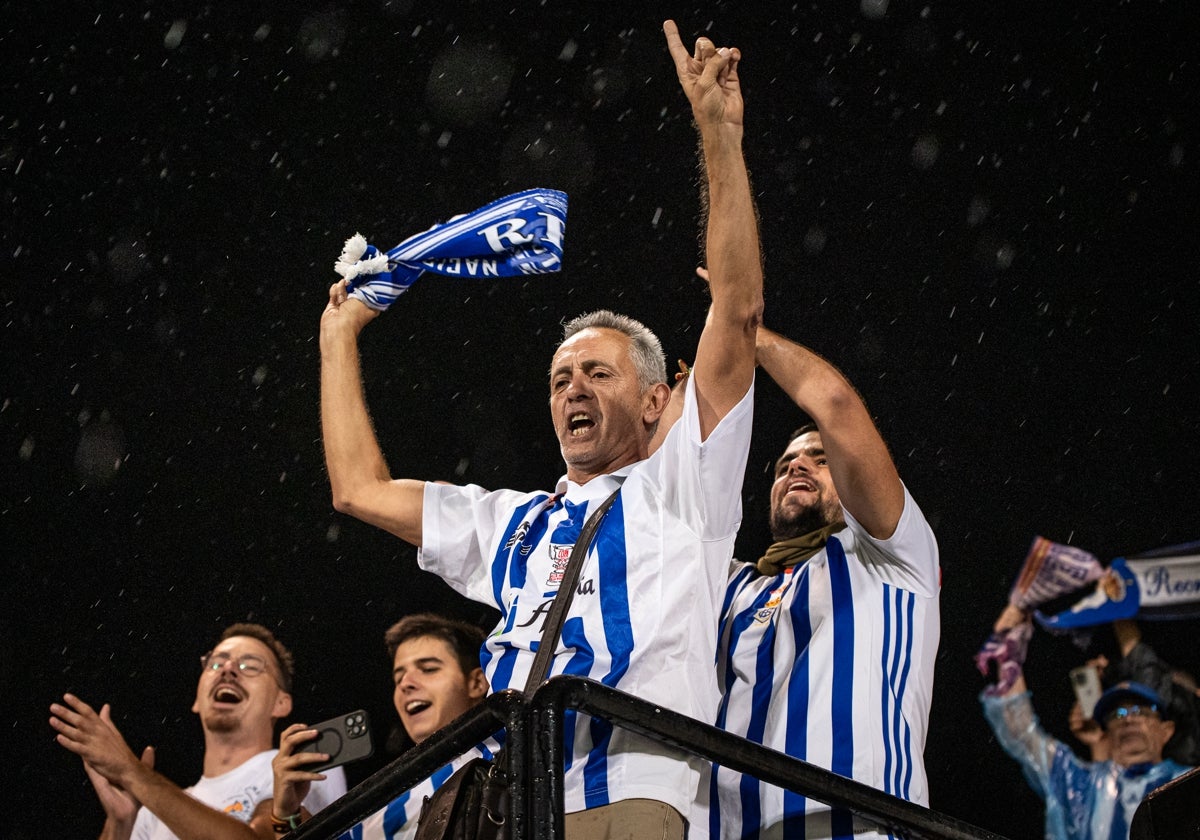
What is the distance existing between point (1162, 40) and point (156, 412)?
378cm

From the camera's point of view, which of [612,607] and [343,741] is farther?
[343,741]

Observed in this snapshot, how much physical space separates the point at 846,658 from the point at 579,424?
0.62m

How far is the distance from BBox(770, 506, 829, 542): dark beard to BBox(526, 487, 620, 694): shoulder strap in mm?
566

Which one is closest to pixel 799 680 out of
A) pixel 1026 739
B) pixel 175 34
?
pixel 1026 739

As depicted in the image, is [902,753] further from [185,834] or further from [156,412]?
[156,412]

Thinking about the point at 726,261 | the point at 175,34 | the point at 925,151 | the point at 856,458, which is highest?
the point at 175,34

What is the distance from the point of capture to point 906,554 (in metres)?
2.03

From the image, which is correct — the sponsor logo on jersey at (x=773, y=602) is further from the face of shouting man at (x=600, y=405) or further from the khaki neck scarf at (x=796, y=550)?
the face of shouting man at (x=600, y=405)

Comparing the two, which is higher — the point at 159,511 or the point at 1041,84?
the point at 1041,84

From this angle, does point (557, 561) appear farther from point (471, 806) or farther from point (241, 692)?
point (241, 692)

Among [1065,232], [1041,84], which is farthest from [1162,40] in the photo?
[1065,232]

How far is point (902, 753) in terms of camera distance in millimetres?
1904

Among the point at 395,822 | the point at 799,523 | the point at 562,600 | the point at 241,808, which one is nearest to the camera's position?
the point at 395,822

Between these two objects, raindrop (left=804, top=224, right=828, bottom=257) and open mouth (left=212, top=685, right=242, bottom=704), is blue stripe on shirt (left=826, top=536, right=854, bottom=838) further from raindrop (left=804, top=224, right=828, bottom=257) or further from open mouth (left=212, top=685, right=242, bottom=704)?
raindrop (left=804, top=224, right=828, bottom=257)
